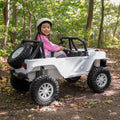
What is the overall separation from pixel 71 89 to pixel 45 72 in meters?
1.24

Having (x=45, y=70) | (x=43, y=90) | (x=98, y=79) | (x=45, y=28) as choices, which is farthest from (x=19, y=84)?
(x=98, y=79)

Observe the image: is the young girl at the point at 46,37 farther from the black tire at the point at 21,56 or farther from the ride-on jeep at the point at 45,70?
the black tire at the point at 21,56

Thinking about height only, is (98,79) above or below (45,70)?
below

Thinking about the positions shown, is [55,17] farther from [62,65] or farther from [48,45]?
[62,65]

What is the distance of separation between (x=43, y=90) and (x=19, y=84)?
44.8 inches

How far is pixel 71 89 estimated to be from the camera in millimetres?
4891

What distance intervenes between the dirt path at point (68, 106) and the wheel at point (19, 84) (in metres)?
0.16

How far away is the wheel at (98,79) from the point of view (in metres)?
4.31

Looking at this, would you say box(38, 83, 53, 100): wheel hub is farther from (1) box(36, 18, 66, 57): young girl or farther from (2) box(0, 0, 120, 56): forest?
(2) box(0, 0, 120, 56): forest

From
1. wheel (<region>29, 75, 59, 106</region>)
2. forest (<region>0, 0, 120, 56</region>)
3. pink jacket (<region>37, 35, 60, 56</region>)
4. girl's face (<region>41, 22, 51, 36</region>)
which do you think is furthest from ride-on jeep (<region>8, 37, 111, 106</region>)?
forest (<region>0, 0, 120, 56</region>)

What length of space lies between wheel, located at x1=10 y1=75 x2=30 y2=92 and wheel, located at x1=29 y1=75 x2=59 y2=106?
1.04 metres

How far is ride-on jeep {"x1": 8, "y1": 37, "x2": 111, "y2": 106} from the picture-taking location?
3.54 metres

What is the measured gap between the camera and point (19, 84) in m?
4.54

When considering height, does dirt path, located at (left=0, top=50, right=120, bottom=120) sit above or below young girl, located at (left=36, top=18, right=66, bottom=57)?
below
